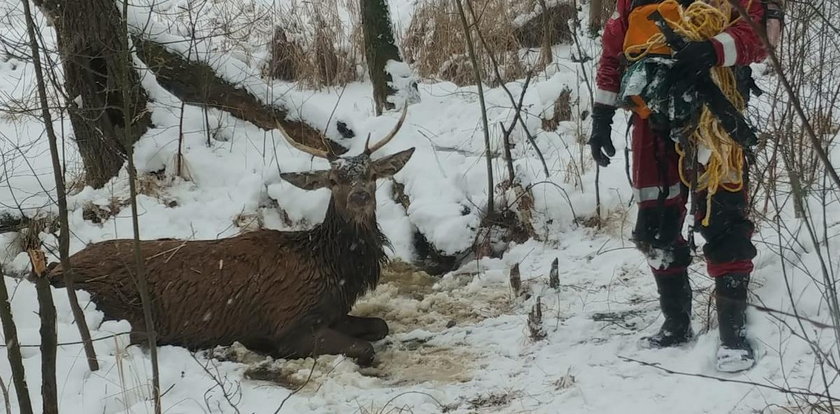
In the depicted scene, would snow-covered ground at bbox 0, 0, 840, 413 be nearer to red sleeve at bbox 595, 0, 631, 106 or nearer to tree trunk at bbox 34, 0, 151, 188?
tree trunk at bbox 34, 0, 151, 188

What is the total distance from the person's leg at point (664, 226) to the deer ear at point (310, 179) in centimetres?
200

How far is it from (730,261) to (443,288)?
2.33 m

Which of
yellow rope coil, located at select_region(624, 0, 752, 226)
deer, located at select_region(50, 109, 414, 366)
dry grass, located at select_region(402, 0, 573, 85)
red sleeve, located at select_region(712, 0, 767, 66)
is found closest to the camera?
red sleeve, located at select_region(712, 0, 767, 66)

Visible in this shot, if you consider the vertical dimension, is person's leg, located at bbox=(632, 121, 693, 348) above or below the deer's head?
below

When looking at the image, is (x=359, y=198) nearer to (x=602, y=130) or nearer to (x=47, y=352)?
(x=602, y=130)

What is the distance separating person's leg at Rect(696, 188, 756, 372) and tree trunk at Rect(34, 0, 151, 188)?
3.85 m

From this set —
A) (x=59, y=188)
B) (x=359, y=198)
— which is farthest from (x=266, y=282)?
(x=59, y=188)

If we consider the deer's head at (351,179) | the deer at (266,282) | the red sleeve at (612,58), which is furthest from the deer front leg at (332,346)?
the red sleeve at (612,58)

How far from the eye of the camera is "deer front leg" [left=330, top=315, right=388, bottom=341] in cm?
470

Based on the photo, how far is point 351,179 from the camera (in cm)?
466

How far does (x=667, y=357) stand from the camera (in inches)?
138

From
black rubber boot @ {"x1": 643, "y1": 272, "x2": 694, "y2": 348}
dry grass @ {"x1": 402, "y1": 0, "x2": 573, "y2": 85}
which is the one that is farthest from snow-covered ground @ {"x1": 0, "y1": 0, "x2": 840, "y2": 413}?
dry grass @ {"x1": 402, "y1": 0, "x2": 573, "y2": 85}

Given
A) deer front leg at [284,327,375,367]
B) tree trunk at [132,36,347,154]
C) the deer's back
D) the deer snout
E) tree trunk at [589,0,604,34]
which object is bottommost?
deer front leg at [284,327,375,367]

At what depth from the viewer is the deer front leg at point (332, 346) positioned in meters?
4.37
